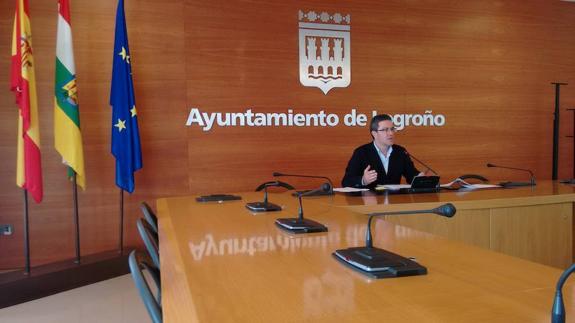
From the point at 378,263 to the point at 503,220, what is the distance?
6.16 feet

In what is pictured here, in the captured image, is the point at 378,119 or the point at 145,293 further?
the point at 378,119

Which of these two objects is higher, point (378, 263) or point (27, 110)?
point (27, 110)

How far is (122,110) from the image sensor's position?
13.8 feet

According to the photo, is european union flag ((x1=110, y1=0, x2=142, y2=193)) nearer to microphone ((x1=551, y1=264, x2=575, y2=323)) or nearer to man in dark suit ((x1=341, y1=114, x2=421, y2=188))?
man in dark suit ((x1=341, y1=114, x2=421, y2=188))

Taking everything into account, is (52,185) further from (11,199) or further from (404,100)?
(404,100)

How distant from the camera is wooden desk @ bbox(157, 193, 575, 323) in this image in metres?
0.91

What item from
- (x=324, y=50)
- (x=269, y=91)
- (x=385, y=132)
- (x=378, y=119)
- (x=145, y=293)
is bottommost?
(x=145, y=293)

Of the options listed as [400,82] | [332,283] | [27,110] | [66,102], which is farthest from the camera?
[400,82]

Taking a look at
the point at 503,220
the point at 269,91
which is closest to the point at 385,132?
the point at 503,220

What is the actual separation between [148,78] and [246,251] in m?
3.59

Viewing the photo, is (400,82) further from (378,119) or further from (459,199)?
(459,199)

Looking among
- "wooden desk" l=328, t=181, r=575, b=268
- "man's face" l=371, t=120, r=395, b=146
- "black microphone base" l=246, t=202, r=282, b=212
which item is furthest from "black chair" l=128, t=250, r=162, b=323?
"man's face" l=371, t=120, r=395, b=146

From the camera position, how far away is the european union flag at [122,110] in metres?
4.17

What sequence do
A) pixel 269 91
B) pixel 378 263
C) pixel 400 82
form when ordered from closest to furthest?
pixel 378 263 < pixel 269 91 < pixel 400 82
